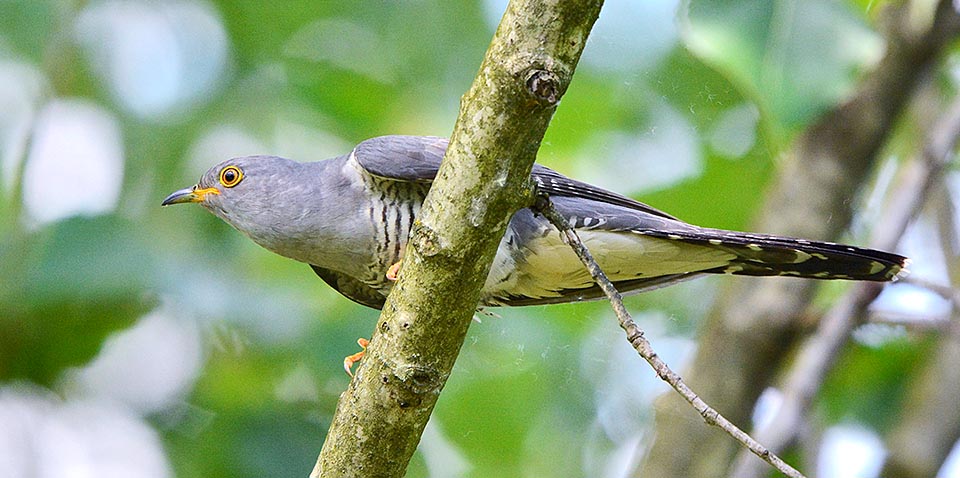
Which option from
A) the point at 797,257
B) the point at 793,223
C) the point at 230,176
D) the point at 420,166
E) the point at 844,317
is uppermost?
the point at 793,223

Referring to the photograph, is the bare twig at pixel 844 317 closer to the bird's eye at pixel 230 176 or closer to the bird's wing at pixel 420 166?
the bird's wing at pixel 420 166

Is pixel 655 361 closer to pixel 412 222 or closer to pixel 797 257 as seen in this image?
pixel 797 257

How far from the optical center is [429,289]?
6.02 ft

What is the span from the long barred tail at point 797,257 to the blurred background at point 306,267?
109 cm

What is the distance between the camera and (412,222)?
2.58 m

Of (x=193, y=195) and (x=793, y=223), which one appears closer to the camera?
(x=193, y=195)

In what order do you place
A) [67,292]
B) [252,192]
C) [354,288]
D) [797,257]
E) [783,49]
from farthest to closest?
[67,292] < [354,288] < [252,192] < [783,49] < [797,257]

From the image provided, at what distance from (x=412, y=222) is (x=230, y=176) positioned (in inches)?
25.0

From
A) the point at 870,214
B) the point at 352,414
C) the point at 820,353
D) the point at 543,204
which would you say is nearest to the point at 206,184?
the point at 352,414

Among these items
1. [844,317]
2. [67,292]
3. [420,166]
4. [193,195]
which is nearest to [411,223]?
[420,166]

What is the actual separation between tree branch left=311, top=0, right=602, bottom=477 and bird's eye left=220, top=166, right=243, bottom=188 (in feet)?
3.51

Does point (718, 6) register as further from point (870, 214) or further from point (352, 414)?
point (870, 214)

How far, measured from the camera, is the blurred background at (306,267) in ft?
12.7

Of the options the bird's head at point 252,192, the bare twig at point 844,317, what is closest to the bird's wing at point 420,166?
the bird's head at point 252,192
